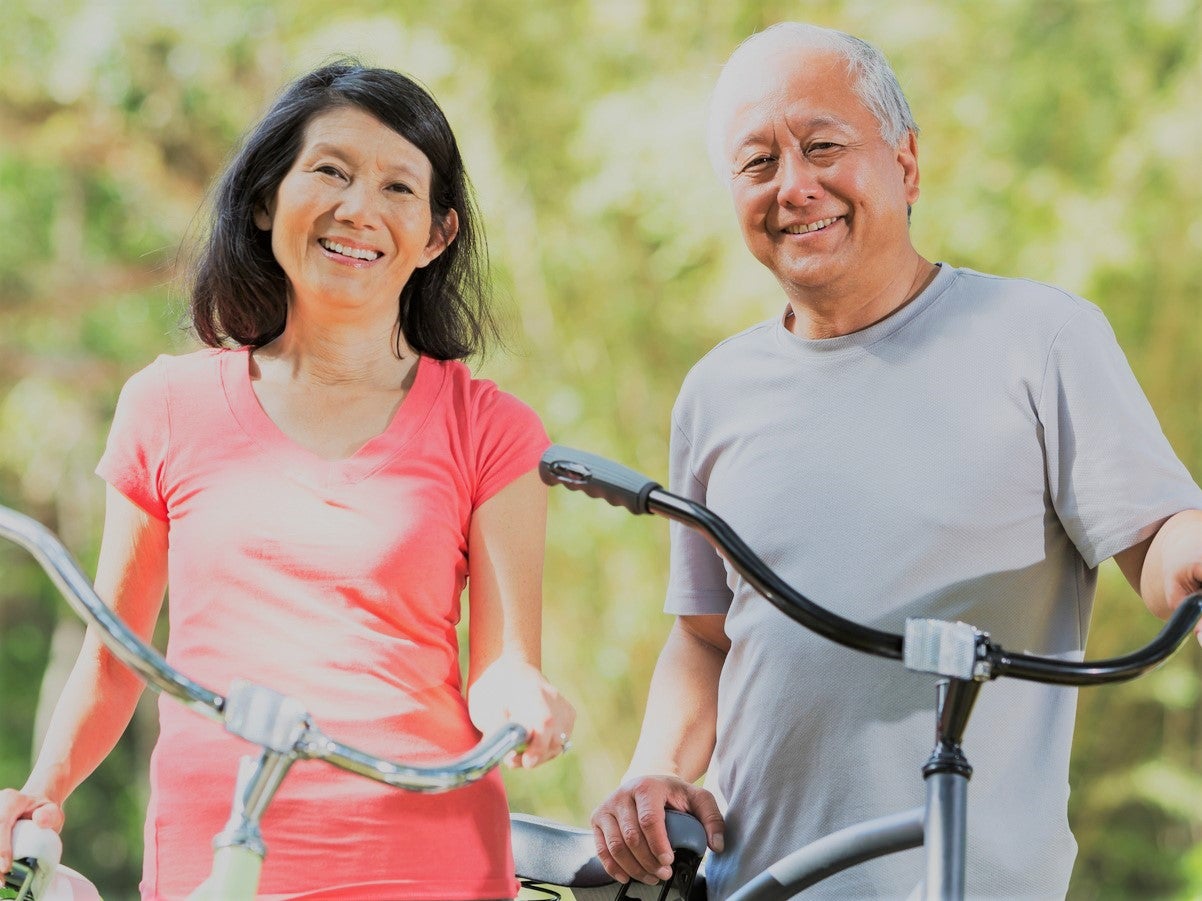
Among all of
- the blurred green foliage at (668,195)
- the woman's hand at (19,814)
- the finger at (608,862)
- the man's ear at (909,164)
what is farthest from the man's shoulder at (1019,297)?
the blurred green foliage at (668,195)

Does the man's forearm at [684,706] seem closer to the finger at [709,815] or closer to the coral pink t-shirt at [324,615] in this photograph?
the finger at [709,815]

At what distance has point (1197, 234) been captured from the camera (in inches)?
190

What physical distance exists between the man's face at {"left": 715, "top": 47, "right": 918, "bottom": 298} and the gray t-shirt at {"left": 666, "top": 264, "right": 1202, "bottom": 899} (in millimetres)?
88

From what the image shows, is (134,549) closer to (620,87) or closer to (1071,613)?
(1071,613)

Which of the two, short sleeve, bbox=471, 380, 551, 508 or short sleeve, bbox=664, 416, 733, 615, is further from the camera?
short sleeve, bbox=664, 416, 733, 615

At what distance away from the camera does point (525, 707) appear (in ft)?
4.44

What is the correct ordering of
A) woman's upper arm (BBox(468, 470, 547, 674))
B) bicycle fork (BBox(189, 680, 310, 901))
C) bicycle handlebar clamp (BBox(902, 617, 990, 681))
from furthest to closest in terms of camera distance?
woman's upper arm (BBox(468, 470, 547, 674)) < bicycle handlebar clamp (BBox(902, 617, 990, 681)) < bicycle fork (BBox(189, 680, 310, 901))

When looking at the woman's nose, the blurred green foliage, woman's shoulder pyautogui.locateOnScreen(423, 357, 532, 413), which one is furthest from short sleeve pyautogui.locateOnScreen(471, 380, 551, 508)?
the blurred green foliage

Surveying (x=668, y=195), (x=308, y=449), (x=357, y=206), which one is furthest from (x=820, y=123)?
(x=668, y=195)

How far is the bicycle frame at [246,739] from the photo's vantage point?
1.08 m

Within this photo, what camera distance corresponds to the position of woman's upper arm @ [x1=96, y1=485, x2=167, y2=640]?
1.57 m

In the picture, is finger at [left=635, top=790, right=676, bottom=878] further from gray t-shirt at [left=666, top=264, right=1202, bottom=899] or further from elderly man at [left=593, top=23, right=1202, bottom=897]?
gray t-shirt at [left=666, top=264, right=1202, bottom=899]

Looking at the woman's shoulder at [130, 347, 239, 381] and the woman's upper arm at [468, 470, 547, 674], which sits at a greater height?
the woman's shoulder at [130, 347, 239, 381]

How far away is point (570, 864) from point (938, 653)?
2.27ft
